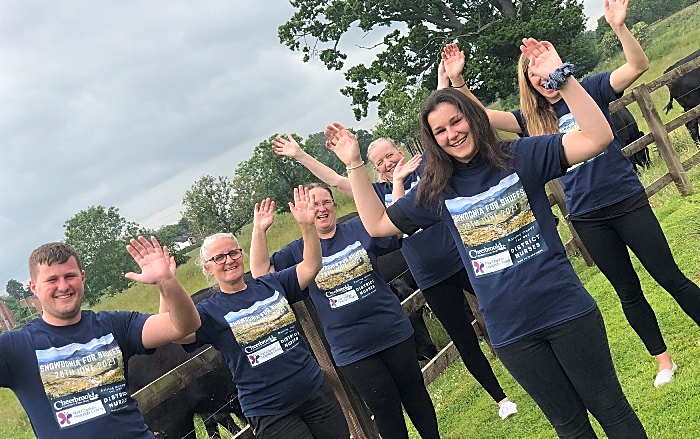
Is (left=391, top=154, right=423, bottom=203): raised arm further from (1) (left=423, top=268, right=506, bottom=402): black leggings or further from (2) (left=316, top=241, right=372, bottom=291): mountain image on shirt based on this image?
(1) (left=423, top=268, right=506, bottom=402): black leggings

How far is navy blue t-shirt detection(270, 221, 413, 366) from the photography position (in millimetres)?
3740

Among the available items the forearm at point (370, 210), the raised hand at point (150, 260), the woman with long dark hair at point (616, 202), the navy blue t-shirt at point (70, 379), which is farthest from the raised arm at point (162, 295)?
the woman with long dark hair at point (616, 202)

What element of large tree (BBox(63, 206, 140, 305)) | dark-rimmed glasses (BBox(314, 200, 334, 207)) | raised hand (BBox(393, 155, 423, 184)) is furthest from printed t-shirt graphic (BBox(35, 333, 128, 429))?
large tree (BBox(63, 206, 140, 305))

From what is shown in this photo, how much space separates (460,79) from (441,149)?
114cm

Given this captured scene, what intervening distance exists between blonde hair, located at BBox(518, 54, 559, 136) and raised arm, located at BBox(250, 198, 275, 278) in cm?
162

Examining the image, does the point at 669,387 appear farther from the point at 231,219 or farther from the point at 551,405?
the point at 231,219

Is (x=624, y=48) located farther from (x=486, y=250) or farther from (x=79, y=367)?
(x=79, y=367)

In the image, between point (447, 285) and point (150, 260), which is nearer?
point (150, 260)

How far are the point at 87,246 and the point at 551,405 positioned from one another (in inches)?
1507

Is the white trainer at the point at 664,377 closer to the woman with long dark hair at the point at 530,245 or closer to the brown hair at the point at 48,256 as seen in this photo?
the woman with long dark hair at the point at 530,245

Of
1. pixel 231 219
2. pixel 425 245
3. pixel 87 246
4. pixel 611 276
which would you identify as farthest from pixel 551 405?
pixel 87 246

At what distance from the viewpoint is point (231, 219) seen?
31.2 meters

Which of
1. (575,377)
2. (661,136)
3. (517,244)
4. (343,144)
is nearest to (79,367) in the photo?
(343,144)

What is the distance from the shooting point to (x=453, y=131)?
2617 mm
